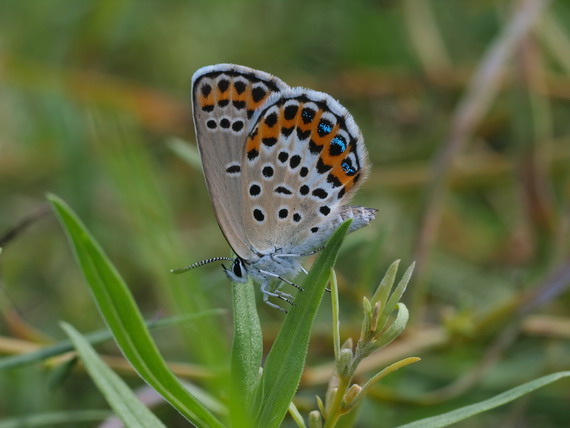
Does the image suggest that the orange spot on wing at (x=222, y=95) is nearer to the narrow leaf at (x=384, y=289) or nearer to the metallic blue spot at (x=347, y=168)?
the metallic blue spot at (x=347, y=168)

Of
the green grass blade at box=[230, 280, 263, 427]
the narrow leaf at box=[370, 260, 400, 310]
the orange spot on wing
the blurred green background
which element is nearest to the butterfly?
the orange spot on wing

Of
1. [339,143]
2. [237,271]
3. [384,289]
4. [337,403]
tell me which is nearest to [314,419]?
[337,403]

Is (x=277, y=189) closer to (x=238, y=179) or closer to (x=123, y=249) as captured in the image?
(x=238, y=179)

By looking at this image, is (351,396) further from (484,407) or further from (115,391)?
(115,391)

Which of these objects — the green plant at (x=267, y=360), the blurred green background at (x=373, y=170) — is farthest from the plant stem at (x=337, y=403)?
the blurred green background at (x=373, y=170)

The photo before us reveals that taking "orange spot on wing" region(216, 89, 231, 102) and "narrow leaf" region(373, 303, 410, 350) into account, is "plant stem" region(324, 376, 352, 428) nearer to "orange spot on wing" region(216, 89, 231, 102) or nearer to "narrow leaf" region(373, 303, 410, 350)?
"narrow leaf" region(373, 303, 410, 350)

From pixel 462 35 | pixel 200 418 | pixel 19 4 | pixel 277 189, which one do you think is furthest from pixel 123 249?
pixel 200 418
